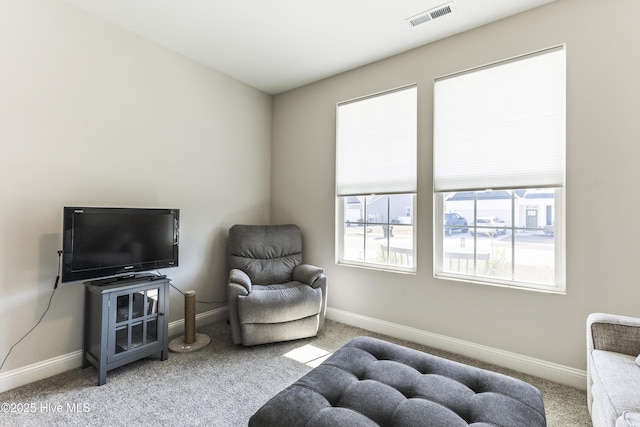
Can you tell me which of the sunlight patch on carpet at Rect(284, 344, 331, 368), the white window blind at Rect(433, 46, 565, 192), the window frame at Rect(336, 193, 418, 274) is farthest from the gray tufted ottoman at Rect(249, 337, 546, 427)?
the white window blind at Rect(433, 46, 565, 192)

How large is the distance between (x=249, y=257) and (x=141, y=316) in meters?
1.13

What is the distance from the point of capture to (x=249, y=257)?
10.3 ft

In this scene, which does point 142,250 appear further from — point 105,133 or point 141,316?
point 105,133

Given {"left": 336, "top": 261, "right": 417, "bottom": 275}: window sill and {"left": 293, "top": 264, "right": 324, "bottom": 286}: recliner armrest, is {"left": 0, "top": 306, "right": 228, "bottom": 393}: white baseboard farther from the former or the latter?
{"left": 336, "top": 261, "right": 417, "bottom": 275}: window sill

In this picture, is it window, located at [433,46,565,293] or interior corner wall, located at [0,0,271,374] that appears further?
window, located at [433,46,565,293]

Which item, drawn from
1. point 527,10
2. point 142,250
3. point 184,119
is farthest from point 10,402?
point 527,10

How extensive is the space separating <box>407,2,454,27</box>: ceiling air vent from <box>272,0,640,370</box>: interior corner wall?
0.35 m

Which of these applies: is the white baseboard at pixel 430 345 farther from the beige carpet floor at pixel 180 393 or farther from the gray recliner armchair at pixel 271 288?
the gray recliner armchair at pixel 271 288

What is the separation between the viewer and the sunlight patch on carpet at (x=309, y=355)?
236 cm

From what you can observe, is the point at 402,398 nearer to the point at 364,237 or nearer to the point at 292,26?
the point at 364,237

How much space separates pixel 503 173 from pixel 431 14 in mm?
1390

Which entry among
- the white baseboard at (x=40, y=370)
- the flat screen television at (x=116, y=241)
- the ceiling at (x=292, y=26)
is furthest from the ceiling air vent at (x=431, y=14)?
the white baseboard at (x=40, y=370)

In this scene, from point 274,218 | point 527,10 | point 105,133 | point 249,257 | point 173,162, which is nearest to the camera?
point 527,10

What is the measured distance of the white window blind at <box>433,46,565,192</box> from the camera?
85.8 inches
